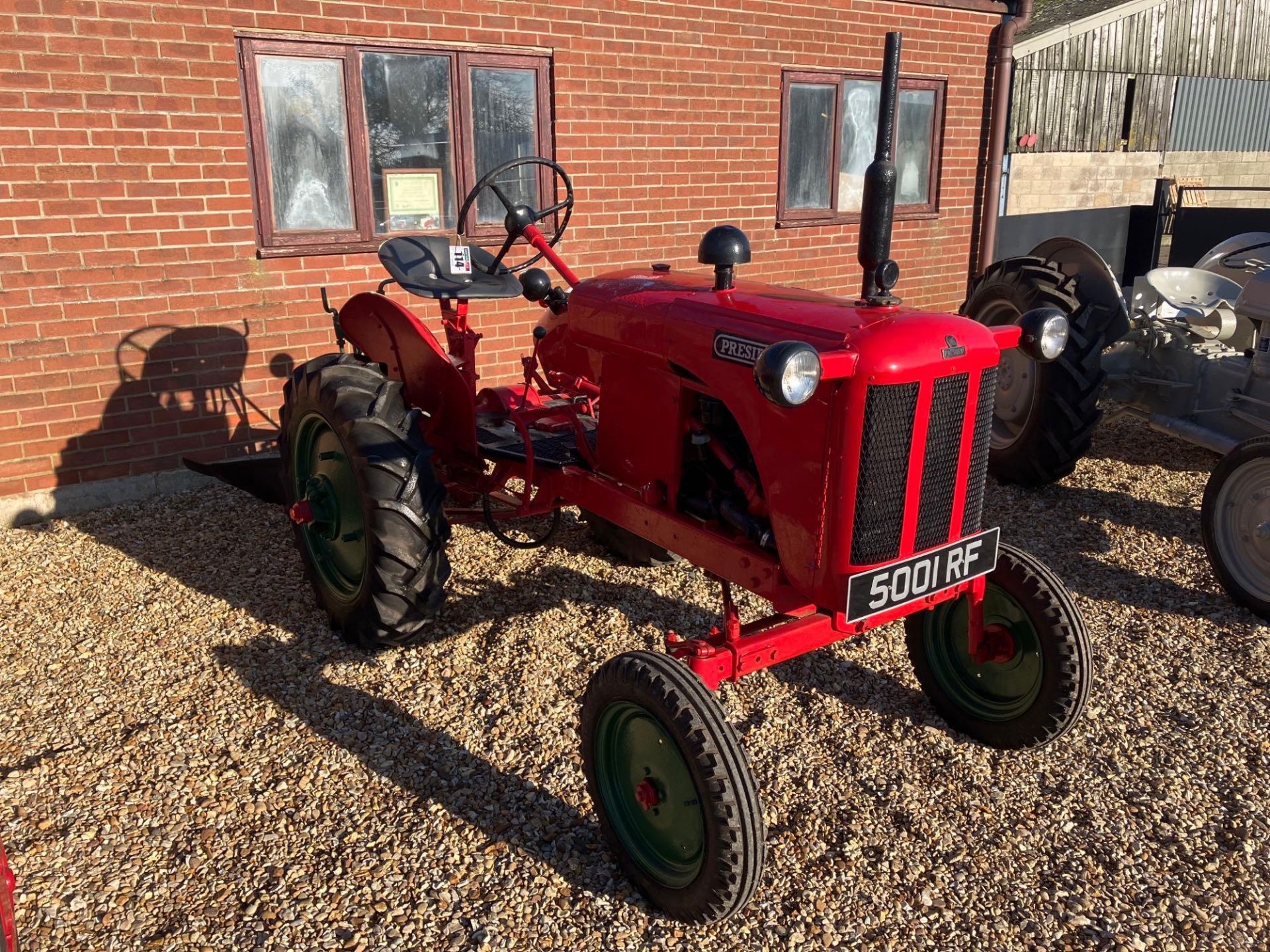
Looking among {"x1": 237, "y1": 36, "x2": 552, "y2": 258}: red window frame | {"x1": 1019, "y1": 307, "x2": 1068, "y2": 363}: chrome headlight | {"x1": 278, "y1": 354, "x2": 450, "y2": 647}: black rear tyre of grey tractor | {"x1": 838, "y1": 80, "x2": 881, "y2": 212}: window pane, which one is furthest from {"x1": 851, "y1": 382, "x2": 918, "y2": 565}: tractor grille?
{"x1": 838, "y1": 80, "x2": 881, "y2": 212}: window pane

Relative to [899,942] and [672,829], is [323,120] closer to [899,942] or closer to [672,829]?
[672,829]

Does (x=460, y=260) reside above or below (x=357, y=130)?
below

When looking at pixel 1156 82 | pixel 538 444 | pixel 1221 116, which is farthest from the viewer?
pixel 1221 116

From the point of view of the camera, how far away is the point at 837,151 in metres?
7.44

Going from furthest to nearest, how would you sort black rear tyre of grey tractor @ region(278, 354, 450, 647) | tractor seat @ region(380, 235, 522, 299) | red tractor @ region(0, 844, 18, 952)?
tractor seat @ region(380, 235, 522, 299) < black rear tyre of grey tractor @ region(278, 354, 450, 647) < red tractor @ region(0, 844, 18, 952)

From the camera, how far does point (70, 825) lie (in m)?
2.73

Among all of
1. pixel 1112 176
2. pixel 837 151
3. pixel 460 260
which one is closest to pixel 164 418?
pixel 460 260

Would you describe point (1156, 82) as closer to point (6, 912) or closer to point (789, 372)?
point (789, 372)

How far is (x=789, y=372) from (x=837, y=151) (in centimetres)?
586

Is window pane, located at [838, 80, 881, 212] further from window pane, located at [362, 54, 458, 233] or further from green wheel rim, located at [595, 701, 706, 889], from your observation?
green wheel rim, located at [595, 701, 706, 889]

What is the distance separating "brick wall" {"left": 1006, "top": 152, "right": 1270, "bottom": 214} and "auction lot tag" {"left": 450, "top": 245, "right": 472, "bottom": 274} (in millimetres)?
10808

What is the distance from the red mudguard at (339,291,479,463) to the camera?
367 centimetres

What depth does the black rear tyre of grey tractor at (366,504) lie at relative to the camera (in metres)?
3.33

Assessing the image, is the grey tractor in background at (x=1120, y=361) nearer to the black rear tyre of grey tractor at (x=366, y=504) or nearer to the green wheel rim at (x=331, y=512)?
the black rear tyre of grey tractor at (x=366, y=504)
